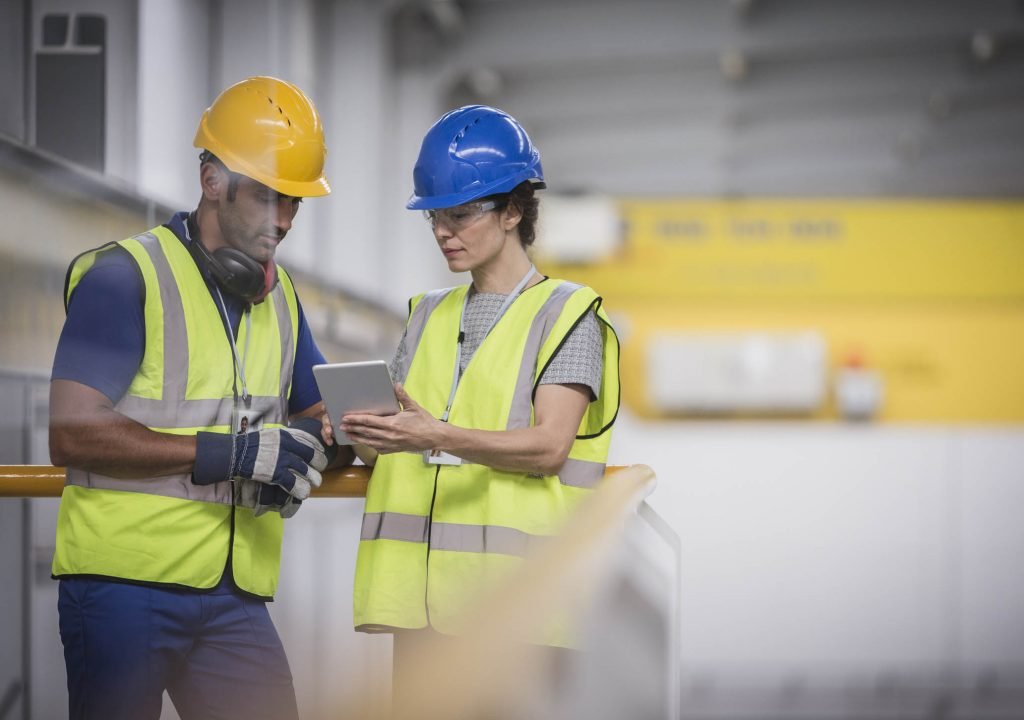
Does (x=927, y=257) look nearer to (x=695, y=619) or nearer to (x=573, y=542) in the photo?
(x=695, y=619)

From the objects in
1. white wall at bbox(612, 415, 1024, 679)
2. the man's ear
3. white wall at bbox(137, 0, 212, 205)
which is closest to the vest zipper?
the man's ear

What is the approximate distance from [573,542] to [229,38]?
2214 mm

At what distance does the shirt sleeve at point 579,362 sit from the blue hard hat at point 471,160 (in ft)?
0.94

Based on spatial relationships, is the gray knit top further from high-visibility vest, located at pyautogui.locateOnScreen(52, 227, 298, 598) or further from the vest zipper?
high-visibility vest, located at pyautogui.locateOnScreen(52, 227, 298, 598)

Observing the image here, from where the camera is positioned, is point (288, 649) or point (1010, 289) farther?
point (1010, 289)

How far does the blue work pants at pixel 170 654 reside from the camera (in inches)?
70.4

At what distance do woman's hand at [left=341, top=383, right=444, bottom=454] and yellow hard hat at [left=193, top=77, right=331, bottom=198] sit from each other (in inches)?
16.3

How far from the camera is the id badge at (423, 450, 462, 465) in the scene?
74.2 inches

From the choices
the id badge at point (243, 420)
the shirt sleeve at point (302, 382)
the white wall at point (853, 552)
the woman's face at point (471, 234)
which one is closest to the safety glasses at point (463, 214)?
the woman's face at point (471, 234)

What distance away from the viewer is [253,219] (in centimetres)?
193

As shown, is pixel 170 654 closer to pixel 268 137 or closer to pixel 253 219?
pixel 253 219

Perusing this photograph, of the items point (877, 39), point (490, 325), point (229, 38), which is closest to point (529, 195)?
point (490, 325)

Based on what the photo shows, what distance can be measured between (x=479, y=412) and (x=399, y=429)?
6.2 inches

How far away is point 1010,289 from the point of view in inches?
242
